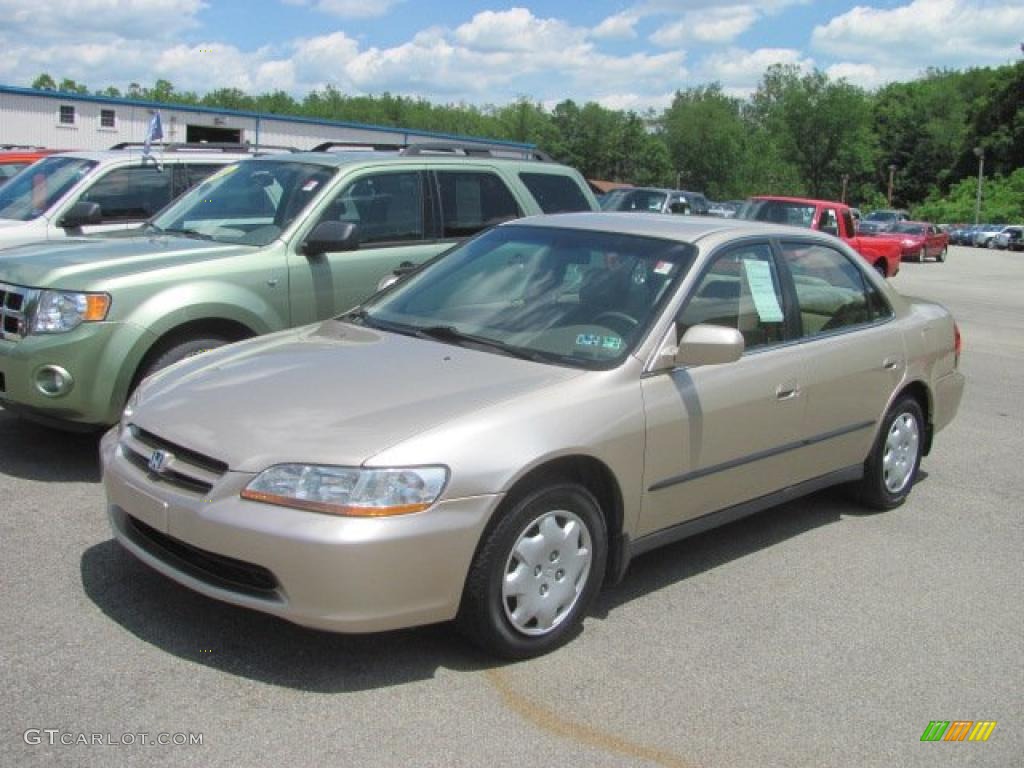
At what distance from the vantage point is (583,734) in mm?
3393

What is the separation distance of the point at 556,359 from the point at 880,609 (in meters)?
1.79

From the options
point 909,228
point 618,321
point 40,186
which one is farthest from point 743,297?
point 909,228

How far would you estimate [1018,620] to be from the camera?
457 cm

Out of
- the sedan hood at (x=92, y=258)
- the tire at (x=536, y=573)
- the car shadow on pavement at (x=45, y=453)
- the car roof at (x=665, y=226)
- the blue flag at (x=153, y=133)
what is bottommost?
the car shadow on pavement at (x=45, y=453)

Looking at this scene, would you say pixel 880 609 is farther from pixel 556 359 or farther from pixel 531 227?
pixel 531 227

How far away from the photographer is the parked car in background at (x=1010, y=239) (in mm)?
56219

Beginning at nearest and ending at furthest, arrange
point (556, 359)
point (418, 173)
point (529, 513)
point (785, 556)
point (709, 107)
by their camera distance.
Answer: point (529, 513), point (556, 359), point (785, 556), point (418, 173), point (709, 107)

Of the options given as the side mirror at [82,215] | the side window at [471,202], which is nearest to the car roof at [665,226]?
the side window at [471,202]

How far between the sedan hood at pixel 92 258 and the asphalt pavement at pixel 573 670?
1.15m

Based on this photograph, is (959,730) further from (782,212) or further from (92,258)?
(782,212)

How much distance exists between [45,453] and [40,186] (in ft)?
13.0

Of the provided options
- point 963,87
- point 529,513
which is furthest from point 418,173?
point 963,87

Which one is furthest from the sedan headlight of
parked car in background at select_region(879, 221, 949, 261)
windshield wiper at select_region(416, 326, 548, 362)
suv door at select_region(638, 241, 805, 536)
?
parked car in background at select_region(879, 221, 949, 261)

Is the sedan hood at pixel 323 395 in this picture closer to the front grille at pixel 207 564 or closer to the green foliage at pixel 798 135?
the front grille at pixel 207 564
